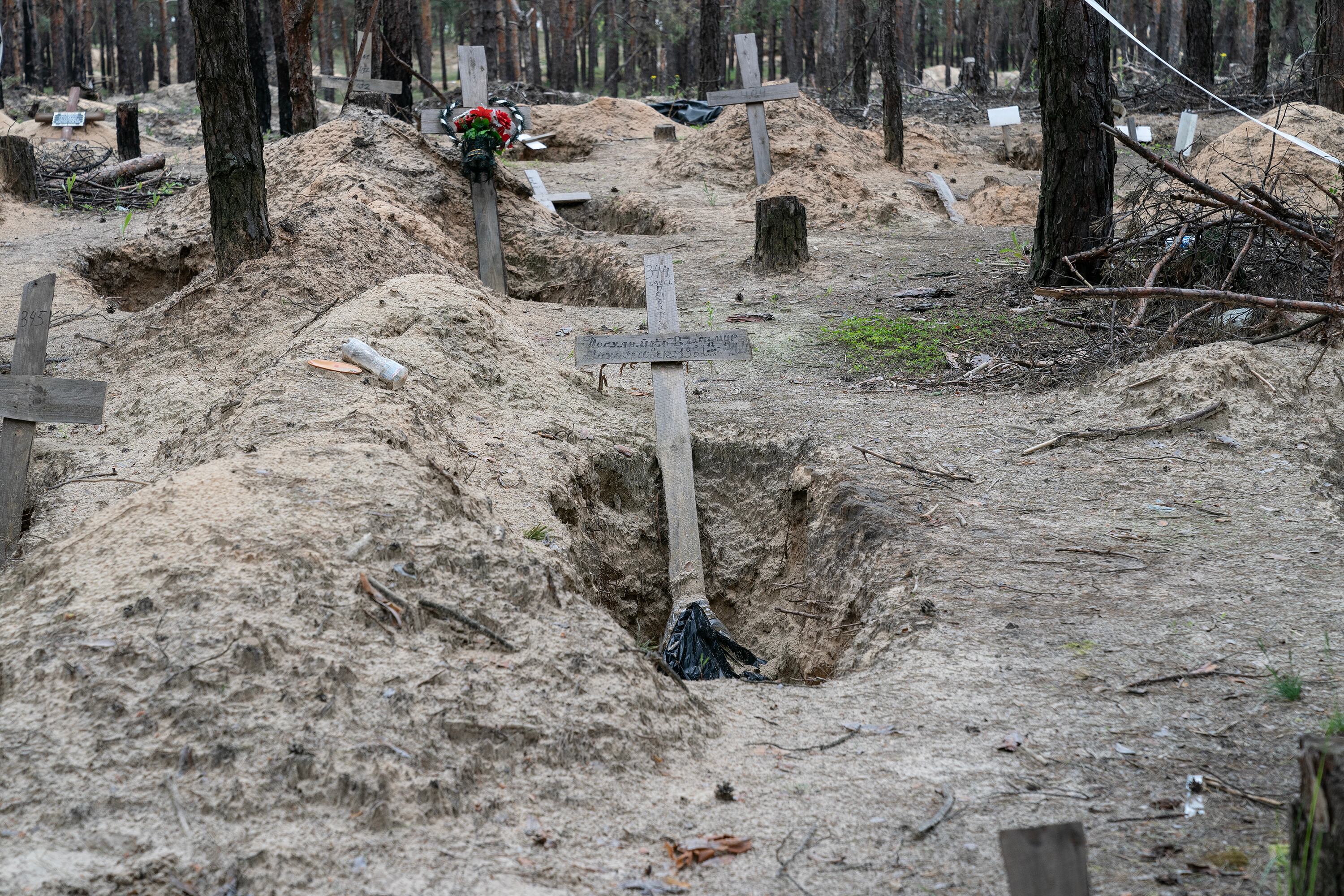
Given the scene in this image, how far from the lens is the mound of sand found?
12.3 meters

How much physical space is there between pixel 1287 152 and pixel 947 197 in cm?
394

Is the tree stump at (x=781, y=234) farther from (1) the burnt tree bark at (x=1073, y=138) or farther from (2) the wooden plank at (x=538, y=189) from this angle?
(2) the wooden plank at (x=538, y=189)

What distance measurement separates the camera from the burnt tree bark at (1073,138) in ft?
24.6

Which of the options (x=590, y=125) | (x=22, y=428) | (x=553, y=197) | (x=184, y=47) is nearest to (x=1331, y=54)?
(x=553, y=197)

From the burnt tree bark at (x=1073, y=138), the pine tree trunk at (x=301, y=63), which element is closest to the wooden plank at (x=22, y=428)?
the burnt tree bark at (x=1073, y=138)

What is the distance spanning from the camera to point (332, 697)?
2.75m

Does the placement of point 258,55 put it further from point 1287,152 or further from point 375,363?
point 1287,152

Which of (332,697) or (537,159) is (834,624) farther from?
(537,159)

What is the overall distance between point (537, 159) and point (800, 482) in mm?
11532

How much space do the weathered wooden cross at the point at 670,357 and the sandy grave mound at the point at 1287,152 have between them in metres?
6.26

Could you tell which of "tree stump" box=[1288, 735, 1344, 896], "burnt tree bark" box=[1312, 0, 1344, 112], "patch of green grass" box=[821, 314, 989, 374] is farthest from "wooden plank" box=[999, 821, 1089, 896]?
"burnt tree bark" box=[1312, 0, 1344, 112]

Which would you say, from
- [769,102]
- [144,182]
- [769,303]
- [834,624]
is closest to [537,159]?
[769,102]

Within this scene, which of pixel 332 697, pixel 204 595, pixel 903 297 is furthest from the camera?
pixel 903 297

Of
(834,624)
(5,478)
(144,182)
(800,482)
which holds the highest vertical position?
(144,182)
